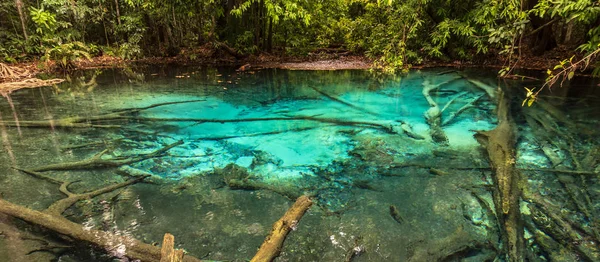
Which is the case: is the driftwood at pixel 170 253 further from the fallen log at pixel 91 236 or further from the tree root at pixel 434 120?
the tree root at pixel 434 120

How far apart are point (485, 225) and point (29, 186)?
14.8 ft

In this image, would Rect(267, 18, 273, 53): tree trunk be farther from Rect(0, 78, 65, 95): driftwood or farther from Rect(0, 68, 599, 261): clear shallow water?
Rect(0, 78, 65, 95): driftwood

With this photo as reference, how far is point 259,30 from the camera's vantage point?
43.0ft

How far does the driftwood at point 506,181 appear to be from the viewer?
2656 mm

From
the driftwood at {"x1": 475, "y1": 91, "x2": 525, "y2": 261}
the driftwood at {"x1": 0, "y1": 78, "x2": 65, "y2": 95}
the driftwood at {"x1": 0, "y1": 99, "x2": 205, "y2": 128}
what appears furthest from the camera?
the driftwood at {"x1": 0, "y1": 78, "x2": 65, "y2": 95}

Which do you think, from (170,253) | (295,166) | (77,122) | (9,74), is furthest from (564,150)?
(9,74)

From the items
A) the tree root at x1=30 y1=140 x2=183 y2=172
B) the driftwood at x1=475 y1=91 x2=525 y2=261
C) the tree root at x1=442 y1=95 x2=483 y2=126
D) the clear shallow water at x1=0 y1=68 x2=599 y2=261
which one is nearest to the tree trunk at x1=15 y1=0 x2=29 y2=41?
the clear shallow water at x1=0 y1=68 x2=599 y2=261

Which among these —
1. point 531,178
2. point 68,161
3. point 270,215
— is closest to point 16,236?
point 68,161

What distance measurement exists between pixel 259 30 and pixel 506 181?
1124 cm

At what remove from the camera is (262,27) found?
13203 mm

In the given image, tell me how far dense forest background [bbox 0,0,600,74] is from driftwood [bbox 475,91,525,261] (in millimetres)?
5224

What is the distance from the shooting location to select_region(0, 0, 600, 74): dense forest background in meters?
10.6

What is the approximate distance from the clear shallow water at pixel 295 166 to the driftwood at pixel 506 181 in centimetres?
10

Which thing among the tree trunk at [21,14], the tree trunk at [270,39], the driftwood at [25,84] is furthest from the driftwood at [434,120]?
the tree trunk at [21,14]
